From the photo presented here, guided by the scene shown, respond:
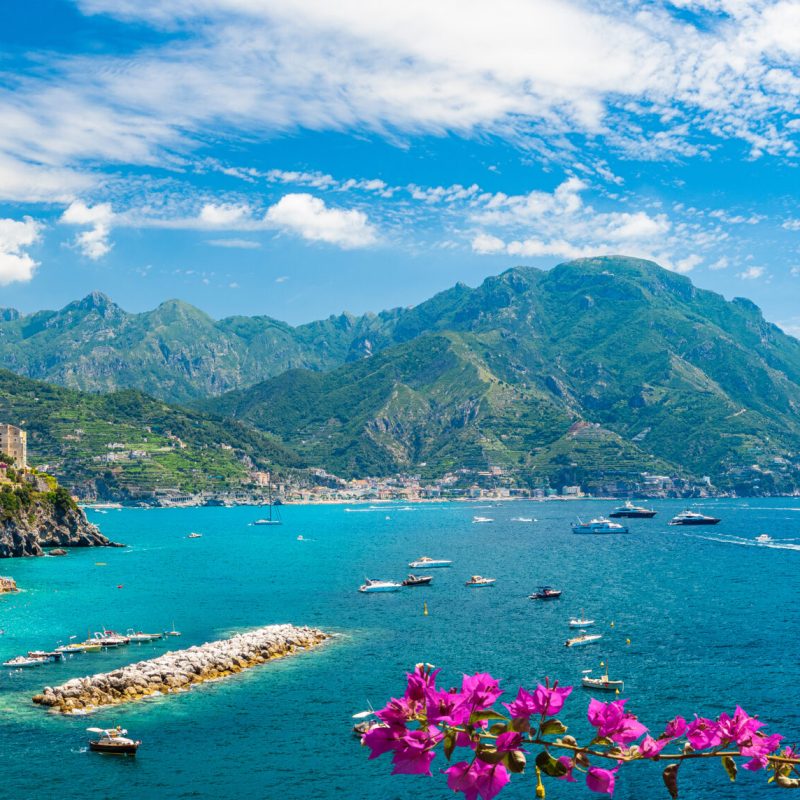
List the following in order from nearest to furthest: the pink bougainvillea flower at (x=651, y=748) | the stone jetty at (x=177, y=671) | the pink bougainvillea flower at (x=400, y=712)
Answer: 1. the pink bougainvillea flower at (x=400, y=712)
2. the pink bougainvillea flower at (x=651, y=748)
3. the stone jetty at (x=177, y=671)

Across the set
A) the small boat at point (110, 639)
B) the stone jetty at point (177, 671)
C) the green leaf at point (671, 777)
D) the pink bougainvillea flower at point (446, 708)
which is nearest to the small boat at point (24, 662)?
the small boat at point (110, 639)

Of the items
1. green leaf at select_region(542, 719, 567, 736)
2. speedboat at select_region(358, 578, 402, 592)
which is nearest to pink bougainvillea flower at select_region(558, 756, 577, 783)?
green leaf at select_region(542, 719, 567, 736)

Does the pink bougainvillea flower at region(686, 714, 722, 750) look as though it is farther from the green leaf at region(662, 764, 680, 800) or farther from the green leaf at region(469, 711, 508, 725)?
the green leaf at region(469, 711, 508, 725)

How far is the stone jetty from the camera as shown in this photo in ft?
193

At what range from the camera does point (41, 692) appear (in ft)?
199

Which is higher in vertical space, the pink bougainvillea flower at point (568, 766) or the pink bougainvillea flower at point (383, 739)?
the pink bougainvillea flower at point (383, 739)

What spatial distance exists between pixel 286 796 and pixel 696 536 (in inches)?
6884

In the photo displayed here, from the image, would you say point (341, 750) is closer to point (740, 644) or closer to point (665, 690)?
point (665, 690)

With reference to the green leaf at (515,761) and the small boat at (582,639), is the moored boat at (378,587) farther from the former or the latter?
the green leaf at (515,761)

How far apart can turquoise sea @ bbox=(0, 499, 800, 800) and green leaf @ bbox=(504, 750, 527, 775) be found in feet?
144

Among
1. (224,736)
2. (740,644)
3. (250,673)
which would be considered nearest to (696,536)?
(740,644)

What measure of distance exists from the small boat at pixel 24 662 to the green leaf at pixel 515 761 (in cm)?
7617

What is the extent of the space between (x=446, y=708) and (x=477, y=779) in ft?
1.37

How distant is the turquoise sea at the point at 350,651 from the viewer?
46.3 m
